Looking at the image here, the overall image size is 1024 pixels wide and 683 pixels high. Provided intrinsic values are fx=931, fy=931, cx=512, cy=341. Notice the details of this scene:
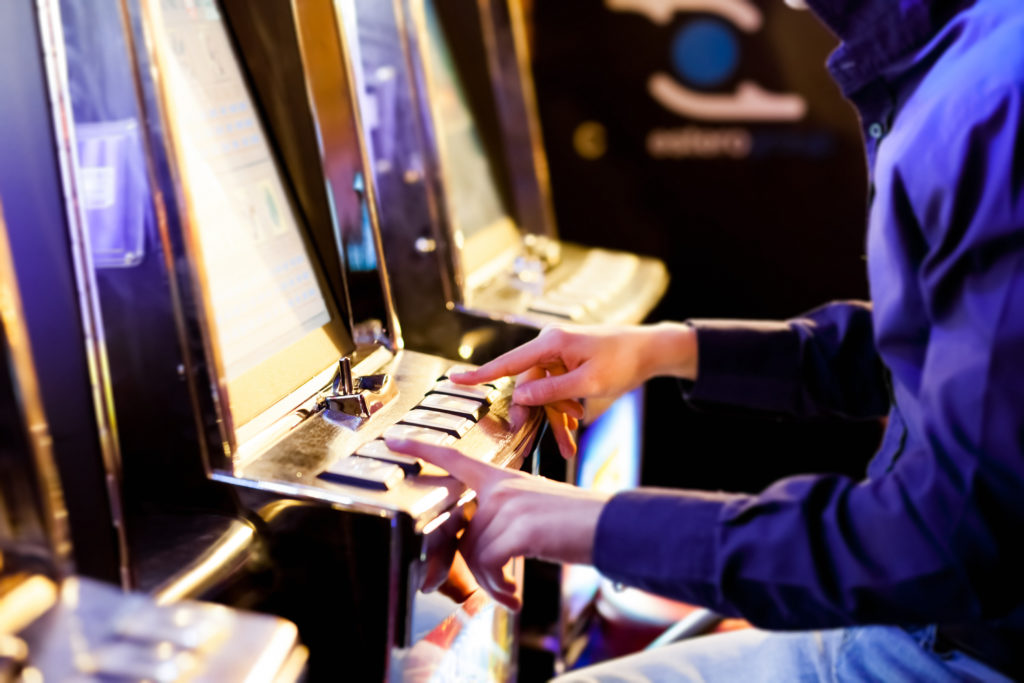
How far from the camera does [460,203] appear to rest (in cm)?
196

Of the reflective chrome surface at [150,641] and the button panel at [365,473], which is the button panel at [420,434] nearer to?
the button panel at [365,473]

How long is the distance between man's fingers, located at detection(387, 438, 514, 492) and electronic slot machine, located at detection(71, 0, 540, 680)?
0.04ft

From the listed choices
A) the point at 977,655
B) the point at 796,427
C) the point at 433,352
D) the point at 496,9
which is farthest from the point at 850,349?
the point at 796,427

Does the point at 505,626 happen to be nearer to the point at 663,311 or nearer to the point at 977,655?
the point at 977,655

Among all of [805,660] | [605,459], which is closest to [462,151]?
[605,459]

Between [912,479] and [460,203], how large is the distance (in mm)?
1268

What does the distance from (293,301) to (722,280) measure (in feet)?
6.81

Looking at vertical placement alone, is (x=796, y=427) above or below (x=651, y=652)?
below

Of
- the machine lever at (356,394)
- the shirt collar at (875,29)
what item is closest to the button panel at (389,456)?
the machine lever at (356,394)

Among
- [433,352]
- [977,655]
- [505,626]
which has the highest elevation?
[433,352]

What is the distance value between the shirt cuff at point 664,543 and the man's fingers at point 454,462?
0.13 m

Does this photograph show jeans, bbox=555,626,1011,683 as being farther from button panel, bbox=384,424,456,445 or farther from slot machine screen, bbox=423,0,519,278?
slot machine screen, bbox=423,0,519,278

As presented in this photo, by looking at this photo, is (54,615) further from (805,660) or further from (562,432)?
(805,660)

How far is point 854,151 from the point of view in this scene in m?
2.77
